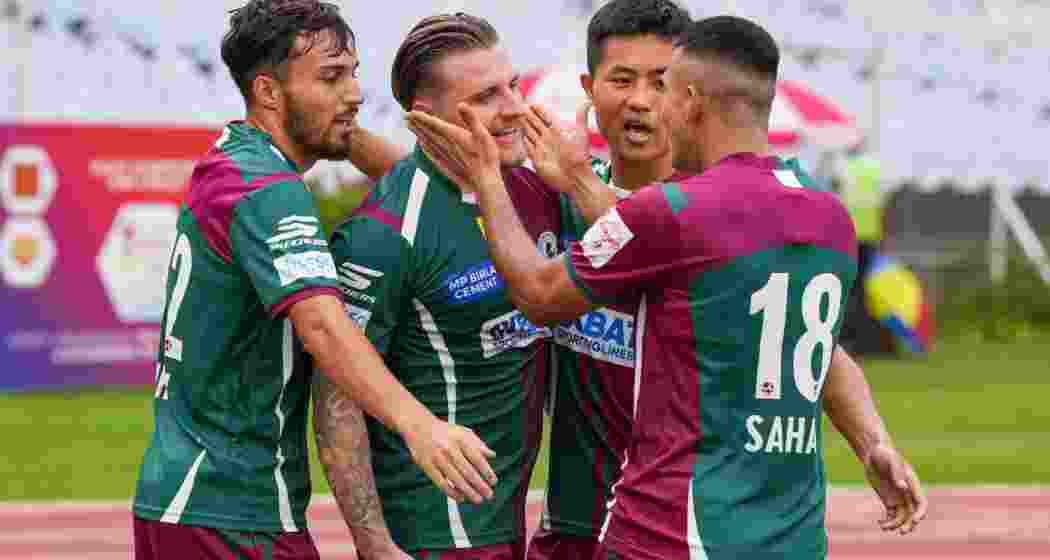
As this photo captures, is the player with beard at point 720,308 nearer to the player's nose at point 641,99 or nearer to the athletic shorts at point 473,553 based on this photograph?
the athletic shorts at point 473,553

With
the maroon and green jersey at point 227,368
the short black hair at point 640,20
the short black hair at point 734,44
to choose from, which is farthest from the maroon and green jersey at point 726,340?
the short black hair at point 640,20

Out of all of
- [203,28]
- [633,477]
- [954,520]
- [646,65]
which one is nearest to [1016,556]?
[954,520]

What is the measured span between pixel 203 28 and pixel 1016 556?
1328 centimetres

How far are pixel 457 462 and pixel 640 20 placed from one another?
181 cm

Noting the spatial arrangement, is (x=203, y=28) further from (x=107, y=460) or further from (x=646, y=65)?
(x=646, y=65)

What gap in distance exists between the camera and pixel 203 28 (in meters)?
21.7

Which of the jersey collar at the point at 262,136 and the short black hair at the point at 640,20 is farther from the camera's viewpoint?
the short black hair at the point at 640,20

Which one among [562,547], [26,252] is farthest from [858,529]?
[26,252]

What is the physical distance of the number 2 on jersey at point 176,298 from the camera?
16.3 feet

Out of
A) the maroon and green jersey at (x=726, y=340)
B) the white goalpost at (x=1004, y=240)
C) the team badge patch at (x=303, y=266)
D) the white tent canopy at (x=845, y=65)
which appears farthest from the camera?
the white goalpost at (x=1004, y=240)

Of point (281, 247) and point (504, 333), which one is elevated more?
point (281, 247)

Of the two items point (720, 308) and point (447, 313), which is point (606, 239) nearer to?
point (720, 308)

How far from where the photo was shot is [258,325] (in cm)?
494

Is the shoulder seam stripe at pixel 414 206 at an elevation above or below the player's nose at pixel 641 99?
below
